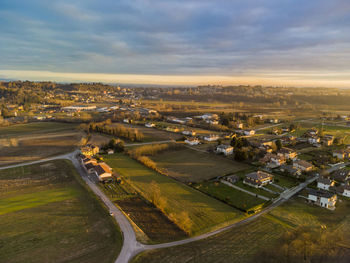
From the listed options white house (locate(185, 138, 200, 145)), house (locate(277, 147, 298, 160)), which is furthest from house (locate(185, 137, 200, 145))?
house (locate(277, 147, 298, 160))

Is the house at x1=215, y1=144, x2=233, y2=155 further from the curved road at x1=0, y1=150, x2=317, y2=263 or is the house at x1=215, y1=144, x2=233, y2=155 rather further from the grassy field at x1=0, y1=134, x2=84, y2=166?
the grassy field at x1=0, y1=134, x2=84, y2=166

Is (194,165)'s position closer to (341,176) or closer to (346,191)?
(346,191)

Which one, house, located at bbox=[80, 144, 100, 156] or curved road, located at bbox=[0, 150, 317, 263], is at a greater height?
house, located at bbox=[80, 144, 100, 156]

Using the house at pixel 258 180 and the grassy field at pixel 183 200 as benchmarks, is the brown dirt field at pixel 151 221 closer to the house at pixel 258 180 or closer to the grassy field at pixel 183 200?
the grassy field at pixel 183 200

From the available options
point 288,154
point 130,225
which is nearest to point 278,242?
point 130,225

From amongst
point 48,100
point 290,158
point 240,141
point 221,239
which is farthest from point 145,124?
point 48,100

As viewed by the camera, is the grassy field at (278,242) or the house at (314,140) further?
the house at (314,140)

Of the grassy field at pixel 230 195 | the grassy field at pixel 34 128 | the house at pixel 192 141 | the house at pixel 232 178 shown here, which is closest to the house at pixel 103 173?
the grassy field at pixel 230 195
